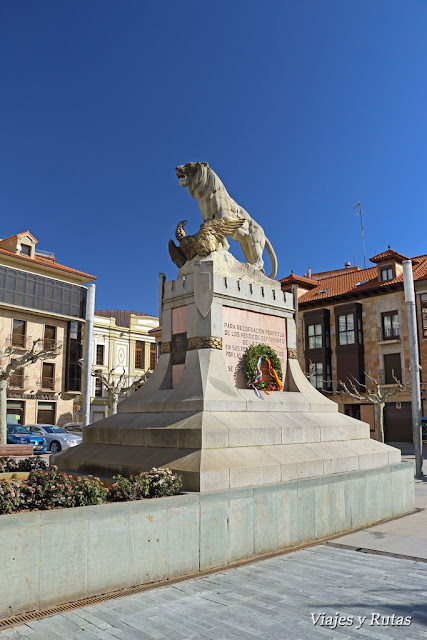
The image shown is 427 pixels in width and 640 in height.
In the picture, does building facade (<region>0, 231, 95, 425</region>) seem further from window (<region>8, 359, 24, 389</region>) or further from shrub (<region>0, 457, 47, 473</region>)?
shrub (<region>0, 457, 47, 473</region>)

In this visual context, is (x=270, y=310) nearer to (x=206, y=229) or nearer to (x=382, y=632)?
(x=206, y=229)

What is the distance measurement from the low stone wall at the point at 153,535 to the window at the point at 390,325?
3379 centimetres

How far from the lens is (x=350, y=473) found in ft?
29.5

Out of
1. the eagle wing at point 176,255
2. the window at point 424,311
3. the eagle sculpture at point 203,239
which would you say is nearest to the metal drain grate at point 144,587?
the eagle sculpture at point 203,239

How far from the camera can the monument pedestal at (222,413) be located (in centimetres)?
798

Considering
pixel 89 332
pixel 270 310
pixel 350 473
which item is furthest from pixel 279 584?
pixel 89 332

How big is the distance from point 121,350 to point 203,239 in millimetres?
50279

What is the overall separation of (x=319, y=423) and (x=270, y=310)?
2.73 m

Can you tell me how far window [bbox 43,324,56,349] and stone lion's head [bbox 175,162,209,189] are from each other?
38.8 metres

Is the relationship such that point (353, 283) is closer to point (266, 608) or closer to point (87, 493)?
point (87, 493)

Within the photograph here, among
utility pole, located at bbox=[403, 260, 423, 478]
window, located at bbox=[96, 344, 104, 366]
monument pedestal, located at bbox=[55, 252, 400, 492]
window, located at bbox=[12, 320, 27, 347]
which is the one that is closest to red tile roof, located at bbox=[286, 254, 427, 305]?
utility pole, located at bbox=[403, 260, 423, 478]

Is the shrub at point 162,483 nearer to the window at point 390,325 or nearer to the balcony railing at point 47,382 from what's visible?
the window at point 390,325

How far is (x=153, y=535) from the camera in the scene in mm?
5996

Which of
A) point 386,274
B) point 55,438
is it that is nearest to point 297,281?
point 386,274
